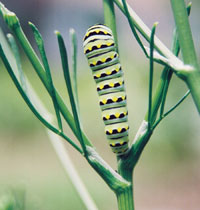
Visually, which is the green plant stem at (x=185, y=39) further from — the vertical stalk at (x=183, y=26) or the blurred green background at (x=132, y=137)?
the blurred green background at (x=132, y=137)

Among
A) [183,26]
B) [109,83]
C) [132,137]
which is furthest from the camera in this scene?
[132,137]

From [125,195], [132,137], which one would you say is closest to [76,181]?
[125,195]

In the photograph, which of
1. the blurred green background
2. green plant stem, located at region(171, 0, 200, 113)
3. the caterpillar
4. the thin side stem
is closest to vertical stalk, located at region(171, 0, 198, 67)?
green plant stem, located at region(171, 0, 200, 113)

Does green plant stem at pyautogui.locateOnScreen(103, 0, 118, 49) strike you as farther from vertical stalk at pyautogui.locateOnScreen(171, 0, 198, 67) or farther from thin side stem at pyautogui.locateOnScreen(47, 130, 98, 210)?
thin side stem at pyautogui.locateOnScreen(47, 130, 98, 210)

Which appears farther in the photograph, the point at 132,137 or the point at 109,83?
the point at 132,137

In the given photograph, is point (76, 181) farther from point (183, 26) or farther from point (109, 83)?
point (183, 26)

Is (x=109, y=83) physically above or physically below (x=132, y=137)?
above

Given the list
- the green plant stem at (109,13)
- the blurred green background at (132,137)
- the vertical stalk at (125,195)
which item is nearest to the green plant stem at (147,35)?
the green plant stem at (109,13)

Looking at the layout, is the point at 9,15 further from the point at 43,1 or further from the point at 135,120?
the point at 43,1

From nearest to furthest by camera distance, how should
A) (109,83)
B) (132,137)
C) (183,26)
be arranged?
1. (183,26)
2. (109,83)
3. (132,137)
